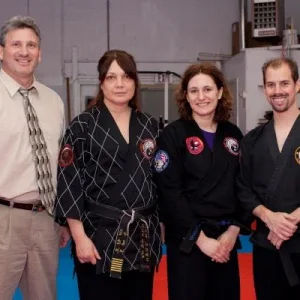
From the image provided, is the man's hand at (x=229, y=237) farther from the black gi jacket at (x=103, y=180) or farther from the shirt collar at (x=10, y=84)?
the shirt collar at (x=10, y=84)

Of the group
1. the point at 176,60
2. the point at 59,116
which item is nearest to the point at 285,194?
the point at 59,116

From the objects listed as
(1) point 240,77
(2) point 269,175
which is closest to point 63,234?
(2) point 269,175

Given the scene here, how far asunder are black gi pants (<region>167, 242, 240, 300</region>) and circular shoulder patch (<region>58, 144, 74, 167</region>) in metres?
0.61

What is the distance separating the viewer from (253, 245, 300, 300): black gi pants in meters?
2.13

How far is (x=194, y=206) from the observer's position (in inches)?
85.8

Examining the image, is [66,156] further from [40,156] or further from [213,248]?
[213,248]

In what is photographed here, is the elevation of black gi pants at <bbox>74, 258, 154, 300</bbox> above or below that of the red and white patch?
below

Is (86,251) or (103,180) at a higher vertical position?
(103,180)

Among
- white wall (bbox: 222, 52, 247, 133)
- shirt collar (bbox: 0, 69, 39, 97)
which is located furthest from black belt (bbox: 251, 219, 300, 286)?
white wall (bbox: 222, 52, 247, 133)

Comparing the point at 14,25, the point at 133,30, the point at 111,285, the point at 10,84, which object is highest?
the point at 133,30

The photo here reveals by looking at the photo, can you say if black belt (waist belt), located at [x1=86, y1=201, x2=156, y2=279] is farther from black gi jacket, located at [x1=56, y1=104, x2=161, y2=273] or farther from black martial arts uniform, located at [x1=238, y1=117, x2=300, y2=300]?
black martial arts uniform, located at [x1=238, y1=117, x2=300, y2=300]

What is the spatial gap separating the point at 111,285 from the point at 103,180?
1.52 feet

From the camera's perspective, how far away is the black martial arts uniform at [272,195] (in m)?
2.12

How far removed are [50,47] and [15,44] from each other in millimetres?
4970
